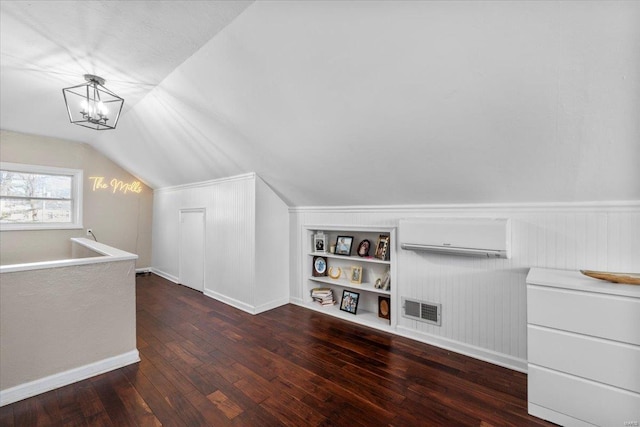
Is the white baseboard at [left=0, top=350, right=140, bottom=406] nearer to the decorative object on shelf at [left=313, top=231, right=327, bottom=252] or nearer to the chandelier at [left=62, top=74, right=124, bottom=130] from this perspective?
the chandelier at [left=62, top=74, right=124, bottom=130]

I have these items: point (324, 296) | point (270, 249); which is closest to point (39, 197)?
point (270, 249)

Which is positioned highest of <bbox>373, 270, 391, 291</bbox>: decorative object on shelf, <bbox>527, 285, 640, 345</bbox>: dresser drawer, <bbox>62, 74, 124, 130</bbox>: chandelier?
<bbox>62, 74, 124, 130</bbox>: chandelier

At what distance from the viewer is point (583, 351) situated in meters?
1.68

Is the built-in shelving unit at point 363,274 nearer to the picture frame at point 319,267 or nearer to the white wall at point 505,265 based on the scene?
the picture frame at point 319,267

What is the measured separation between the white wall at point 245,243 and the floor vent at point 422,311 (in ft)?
5.81

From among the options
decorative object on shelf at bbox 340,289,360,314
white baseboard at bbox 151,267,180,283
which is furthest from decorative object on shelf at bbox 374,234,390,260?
white baseboard at bbox 151,267,180,283

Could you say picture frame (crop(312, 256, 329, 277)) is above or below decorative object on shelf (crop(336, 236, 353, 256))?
below

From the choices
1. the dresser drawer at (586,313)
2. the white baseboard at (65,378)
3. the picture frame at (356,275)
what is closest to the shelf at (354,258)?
the picture frame at (356,275)

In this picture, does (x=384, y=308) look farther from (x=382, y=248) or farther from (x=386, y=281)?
(x=382, y=248)

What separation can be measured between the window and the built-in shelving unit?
4.56 metres

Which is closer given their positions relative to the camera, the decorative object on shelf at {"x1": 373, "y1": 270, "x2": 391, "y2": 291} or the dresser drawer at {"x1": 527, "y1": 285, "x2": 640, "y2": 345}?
the dresser drawer at {"x1": 527, "y1": 285, "x2": 640, "y2": 345}

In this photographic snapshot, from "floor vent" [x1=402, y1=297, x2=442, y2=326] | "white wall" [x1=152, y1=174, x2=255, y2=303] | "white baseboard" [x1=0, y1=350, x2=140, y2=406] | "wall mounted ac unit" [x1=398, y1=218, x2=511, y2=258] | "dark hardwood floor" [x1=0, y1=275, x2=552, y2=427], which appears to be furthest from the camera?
"white wall" [x1=152, y1=174, x2=255, y2=303]

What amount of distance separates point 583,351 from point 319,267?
2.70 m

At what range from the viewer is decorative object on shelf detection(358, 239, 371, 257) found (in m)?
3.43
